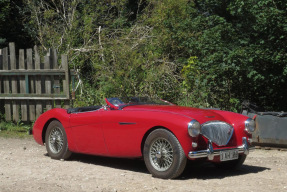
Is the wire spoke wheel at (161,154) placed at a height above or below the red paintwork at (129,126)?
below

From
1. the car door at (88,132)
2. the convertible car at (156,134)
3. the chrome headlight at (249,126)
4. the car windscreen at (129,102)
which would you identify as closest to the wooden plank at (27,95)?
the convertible car at (156,134)

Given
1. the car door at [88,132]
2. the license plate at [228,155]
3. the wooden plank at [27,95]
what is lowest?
the license plate at [228,155]

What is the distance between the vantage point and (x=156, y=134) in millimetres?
6637

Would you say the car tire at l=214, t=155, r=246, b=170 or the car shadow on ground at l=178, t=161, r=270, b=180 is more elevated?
the car tire at l=214, t=155, r=246, b=170

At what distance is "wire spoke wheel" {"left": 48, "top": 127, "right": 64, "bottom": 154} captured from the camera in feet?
27.1

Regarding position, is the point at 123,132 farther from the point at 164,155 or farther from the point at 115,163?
the point at 115,163

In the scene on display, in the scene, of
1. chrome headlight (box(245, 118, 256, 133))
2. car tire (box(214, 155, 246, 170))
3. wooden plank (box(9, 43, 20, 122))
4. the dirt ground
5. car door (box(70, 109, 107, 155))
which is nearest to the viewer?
the dirt ground

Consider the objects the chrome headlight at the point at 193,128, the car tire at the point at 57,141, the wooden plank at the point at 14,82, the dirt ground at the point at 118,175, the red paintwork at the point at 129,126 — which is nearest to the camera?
the dirt ground at the point at 118,175

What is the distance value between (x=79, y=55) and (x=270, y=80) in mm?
6528

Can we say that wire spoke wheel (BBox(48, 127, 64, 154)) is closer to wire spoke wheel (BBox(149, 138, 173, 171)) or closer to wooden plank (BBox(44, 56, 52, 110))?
wire spoke wheel (BBox(149, 138, 173, 171))

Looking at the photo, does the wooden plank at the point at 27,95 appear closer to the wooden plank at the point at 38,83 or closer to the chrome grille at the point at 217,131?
the wooden plank at the point at 38,83

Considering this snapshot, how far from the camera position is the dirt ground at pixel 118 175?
6074mm

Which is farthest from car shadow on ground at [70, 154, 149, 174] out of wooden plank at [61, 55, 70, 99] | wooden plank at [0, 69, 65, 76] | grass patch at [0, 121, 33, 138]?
grass patch at [0, 121, 33, 138]

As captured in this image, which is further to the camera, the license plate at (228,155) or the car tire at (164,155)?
the license plate at (228,155)
